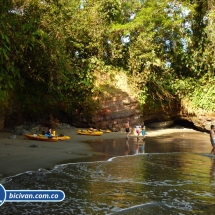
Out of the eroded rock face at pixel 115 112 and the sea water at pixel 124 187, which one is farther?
the eroded rock face at pixel 115 112

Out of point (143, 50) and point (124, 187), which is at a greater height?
point (143, 50)

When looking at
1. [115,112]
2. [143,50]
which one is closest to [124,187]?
[115,112]

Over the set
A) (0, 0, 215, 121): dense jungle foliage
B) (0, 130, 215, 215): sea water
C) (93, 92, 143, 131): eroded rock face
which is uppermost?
(0, 0, 215, 121): dense jungle foliage

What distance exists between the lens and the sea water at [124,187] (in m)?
5.75

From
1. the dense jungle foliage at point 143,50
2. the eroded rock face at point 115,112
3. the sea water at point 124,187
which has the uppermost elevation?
the dense jungle foliage at point 143,50

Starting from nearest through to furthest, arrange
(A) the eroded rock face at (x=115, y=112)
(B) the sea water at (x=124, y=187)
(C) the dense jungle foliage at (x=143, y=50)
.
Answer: (B) the sea water at (x=124, y=187) → (C) the dense jungle foliage at (x=143, y=50) → (A) the eroded rock face at (x=115, y=112)

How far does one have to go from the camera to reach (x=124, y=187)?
288 inches

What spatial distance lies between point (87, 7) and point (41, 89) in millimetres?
16609

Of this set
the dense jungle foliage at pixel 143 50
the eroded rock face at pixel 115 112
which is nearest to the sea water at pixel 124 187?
the dense jungle foliage at pixel 143 50

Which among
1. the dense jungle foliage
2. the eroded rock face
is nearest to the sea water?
the dense jungle foliage

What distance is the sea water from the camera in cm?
575

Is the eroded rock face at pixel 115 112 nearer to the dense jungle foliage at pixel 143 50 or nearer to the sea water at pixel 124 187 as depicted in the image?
the dense jungle foliage at pixel 143 50

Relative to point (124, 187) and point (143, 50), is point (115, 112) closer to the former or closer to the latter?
point (143, 50)

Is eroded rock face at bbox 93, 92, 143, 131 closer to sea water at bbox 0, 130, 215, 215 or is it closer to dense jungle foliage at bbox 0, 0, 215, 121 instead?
dense jungle foliage at bbox 0, 0, 215, 121
